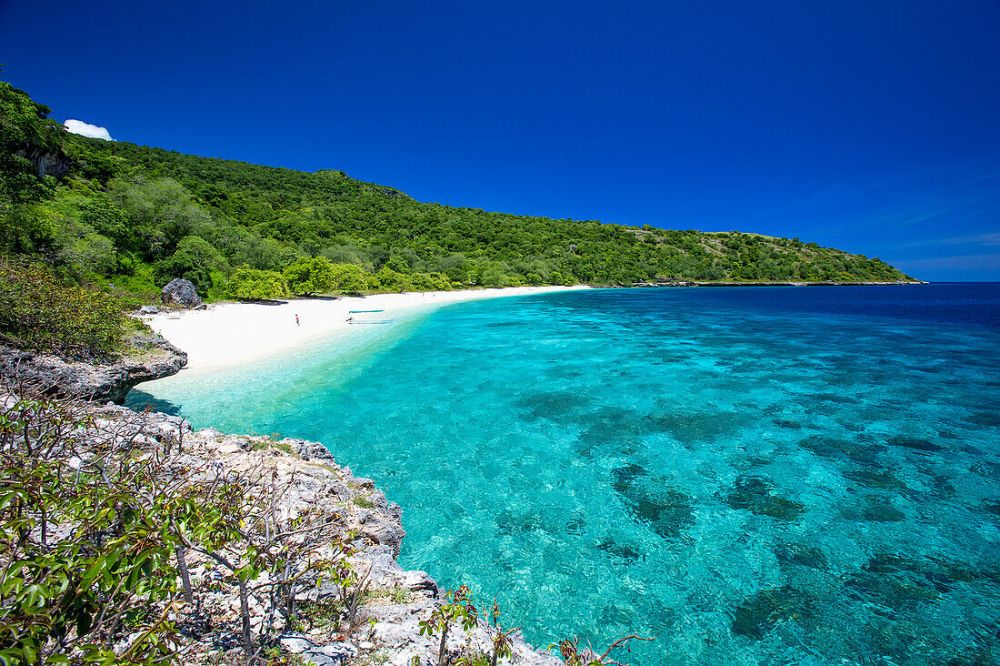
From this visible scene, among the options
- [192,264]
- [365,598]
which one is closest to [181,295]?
[192,264]

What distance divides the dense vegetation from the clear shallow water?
14.2 m

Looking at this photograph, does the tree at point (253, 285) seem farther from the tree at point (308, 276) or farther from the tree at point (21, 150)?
the tree at point (21, 150)

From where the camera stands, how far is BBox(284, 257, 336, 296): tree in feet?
121

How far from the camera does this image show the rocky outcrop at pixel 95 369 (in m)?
6.50

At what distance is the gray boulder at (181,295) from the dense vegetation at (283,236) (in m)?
1.19

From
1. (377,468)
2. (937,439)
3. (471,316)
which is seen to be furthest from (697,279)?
(377,468)

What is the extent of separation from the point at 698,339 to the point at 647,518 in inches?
774

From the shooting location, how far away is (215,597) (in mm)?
3139

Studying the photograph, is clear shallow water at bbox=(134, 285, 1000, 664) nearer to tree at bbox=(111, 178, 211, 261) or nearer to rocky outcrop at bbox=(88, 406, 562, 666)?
rocky outcrop at bbox=(88, 406, 562, 666)

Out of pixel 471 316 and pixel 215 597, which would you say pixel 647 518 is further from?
pixel 471 316

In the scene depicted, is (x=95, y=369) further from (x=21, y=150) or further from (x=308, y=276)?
(x=21, y=150)

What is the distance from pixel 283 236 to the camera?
55344mm

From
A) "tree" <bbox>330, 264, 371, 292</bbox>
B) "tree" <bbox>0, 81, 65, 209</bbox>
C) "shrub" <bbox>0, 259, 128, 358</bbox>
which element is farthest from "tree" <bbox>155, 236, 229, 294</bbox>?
"shrub" <bbox>0, 259, 128, 358</bbox>

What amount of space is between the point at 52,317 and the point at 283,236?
54.2 metres
